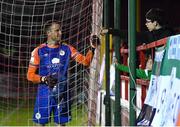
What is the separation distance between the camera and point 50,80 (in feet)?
23.2

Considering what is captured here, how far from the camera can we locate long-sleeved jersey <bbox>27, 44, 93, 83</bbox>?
7.09 metres

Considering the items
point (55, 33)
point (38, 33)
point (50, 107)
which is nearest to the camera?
point (55, 33)

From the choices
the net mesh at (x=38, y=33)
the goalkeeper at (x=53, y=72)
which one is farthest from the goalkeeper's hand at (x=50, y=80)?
the net mesh at (x=38, y=33)

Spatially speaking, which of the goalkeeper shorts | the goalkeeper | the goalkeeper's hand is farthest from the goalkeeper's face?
the goalkeeper shorts

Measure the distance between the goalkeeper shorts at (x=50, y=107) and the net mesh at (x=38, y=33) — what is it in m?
1.18

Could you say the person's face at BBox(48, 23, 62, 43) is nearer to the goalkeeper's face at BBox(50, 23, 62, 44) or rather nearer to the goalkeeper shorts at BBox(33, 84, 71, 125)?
the goalkeeper's face at BBox(50, 23, 62, 44)

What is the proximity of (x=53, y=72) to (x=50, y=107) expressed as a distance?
1.59ft

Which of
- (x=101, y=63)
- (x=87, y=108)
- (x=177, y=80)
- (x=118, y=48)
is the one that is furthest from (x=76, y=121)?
(x=177, y=80)

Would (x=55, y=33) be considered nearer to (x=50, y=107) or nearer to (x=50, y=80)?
(x=50, y=80)

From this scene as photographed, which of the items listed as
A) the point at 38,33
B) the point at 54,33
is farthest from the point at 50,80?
the point at 38,33

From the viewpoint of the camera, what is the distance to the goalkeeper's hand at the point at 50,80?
6977 mm

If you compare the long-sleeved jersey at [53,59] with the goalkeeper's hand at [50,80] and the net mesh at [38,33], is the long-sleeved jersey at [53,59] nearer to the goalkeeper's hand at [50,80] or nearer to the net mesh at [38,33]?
the goalkeeper's hand at [50,80]

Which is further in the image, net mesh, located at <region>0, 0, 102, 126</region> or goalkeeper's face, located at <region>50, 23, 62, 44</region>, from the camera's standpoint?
net mesh, located at <region>0, 0, 102, 126</region>

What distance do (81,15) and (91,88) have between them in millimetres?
1584
